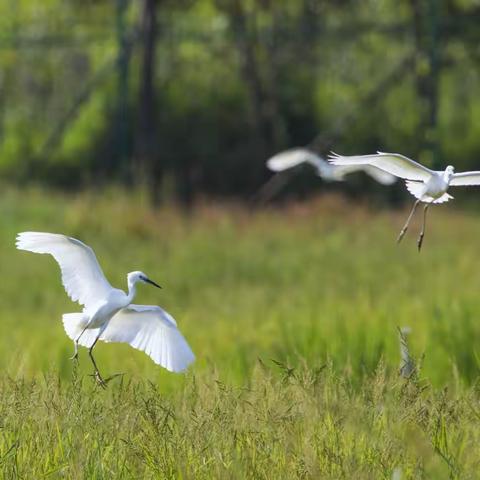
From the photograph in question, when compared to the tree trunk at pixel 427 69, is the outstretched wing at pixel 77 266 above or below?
above

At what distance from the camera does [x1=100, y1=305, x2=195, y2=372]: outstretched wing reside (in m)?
4.30

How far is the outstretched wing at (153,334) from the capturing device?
4297 millimetres

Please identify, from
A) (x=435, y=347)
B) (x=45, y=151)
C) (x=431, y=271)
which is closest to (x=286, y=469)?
(x=435, y=347)

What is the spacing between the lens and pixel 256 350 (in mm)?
7145

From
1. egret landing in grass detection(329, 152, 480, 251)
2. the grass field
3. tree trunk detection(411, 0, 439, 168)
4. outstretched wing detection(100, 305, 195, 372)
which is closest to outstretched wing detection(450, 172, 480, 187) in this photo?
egret landing in grass detection(329, 152, 480, 251)

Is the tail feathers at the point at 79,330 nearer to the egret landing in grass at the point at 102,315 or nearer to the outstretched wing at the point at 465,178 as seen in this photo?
the egret landing in grass at the point at 102,315

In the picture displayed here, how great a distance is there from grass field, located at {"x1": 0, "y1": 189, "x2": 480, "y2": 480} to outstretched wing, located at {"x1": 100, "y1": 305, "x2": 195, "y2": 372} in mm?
165

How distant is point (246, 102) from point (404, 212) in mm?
2879

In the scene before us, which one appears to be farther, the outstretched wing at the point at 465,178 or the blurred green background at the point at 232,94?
the blurred green background at the point at 232,94

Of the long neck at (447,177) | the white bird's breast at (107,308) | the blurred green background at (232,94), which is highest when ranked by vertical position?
the long neck at (447,177)

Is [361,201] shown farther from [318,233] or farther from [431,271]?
[431,271]

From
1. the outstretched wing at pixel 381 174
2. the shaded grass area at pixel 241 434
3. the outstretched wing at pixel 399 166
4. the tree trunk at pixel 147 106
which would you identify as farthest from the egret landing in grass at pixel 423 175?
the tree trunk at pixel 147 106

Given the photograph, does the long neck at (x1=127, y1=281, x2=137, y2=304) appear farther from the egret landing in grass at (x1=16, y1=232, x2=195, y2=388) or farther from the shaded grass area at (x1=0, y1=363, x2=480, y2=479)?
the shaded grass area at (x1=0, y1=363, x2=480, y2=479)

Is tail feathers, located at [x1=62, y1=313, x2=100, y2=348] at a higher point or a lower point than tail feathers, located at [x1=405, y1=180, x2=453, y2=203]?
lower
